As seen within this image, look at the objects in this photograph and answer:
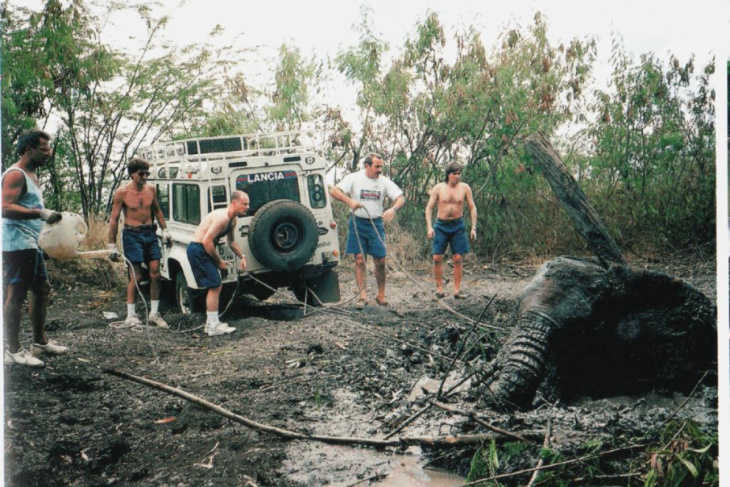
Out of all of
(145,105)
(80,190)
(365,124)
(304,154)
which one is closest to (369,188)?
(365,124)

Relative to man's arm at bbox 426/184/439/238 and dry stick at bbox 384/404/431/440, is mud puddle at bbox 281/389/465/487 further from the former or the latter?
man's arm at bbox 426/184/439/238

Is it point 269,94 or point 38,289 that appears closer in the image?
point 38,289

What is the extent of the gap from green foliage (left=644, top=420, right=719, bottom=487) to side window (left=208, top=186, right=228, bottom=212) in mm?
2689

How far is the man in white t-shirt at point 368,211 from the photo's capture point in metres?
3.43

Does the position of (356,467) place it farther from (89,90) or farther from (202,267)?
(89,90)

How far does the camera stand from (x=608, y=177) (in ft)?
10.7

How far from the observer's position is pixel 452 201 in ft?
11.2

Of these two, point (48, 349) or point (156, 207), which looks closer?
point (48, 349)

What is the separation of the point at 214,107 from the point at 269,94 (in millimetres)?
270

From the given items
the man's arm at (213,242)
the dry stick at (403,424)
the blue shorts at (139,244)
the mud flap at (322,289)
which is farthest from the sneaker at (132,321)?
the dry stick at (403,424)

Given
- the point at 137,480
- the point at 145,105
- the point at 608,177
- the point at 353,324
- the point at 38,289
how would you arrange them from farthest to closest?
the point at 353,324, the point at 608,177, the point at 145,105, the point at 38,289, the point at 137,480

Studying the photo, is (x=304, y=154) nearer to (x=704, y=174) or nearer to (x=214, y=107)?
(x=214, y=107)

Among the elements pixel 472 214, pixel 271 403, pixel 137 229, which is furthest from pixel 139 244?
pixel 472 214

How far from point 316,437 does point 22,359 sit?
1.27 m
